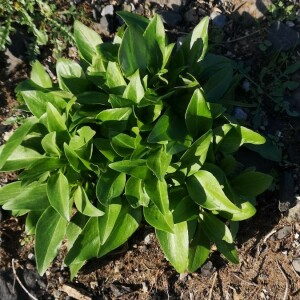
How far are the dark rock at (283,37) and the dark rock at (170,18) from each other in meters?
0.79

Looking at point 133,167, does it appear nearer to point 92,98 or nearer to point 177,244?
point 92,98

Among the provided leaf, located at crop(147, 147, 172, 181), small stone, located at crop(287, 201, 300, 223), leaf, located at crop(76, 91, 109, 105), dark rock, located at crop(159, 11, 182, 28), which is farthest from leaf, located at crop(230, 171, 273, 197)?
dark rock, located at crop(159, 11, 182, 28)

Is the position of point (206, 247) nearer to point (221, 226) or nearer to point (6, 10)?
point (221, 226)

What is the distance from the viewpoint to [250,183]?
346 centimetres

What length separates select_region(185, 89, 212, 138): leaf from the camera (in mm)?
3023

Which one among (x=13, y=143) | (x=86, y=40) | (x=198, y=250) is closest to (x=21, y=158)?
(x=13, y=143)

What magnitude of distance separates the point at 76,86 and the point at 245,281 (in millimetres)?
1925

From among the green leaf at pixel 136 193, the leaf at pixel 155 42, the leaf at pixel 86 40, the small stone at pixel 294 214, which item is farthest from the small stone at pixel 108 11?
the small stone at pixel 294 214

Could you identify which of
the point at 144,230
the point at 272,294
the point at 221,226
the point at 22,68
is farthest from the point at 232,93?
the point at 22,68

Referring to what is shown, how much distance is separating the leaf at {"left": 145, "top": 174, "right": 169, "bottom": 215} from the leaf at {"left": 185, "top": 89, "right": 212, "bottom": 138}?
0.38 metres

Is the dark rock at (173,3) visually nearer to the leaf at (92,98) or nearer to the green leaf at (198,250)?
the leaf at (92,98)

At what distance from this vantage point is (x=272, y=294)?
12.5 ft

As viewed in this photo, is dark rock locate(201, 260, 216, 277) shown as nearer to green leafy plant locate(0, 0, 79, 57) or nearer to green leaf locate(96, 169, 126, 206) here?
green leaf locate(96, 169, 126, 206)

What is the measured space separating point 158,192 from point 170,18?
1.85 meters
